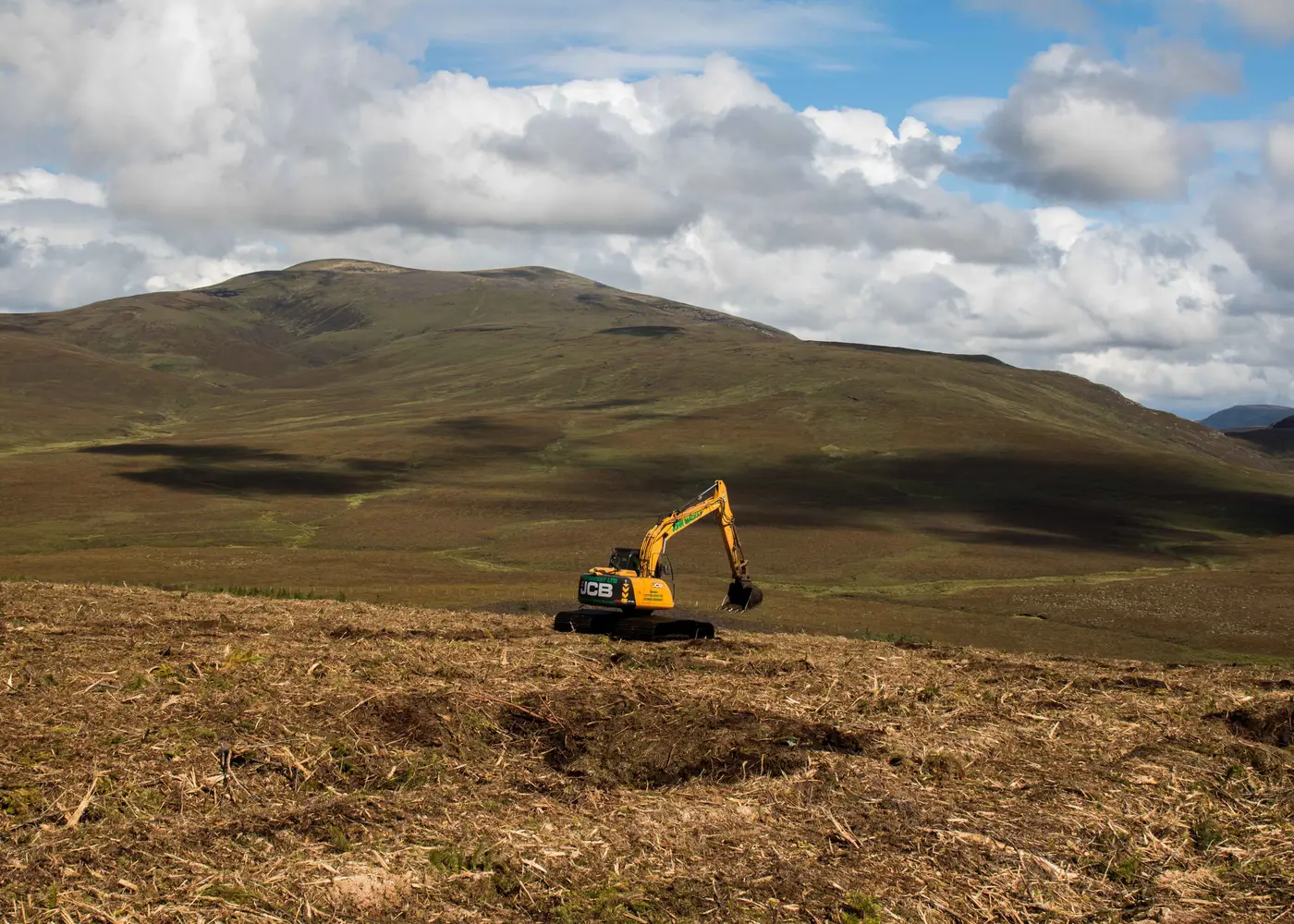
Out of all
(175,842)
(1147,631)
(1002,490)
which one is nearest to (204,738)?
(175,842)

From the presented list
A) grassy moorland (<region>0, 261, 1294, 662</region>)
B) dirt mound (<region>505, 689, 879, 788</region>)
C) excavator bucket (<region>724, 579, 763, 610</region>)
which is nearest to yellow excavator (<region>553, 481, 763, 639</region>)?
excavator bucket (<region>724, 579, 763, 610</region>)

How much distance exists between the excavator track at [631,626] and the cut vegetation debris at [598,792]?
8130 millimetres

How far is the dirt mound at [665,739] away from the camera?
597 inches

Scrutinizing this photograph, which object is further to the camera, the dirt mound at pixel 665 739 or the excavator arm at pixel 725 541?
the excavator arm at pixel 725 541

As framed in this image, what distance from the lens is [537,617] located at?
3566 centimetres

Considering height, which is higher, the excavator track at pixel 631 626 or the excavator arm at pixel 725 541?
the excavator arm at pixel 725 541

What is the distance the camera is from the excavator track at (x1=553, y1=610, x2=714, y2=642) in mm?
30281

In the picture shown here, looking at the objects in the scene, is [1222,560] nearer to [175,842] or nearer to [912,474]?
[912,474]

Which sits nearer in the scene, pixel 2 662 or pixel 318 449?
pixel 2 662

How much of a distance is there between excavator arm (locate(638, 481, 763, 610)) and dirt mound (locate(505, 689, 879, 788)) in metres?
13.3

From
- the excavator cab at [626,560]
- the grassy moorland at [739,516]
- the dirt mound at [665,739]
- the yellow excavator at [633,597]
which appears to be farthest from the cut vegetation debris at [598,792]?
the grassy moorland at [739,516]

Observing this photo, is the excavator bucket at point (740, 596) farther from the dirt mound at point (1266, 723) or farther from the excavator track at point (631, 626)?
the dirt mound at point (1266, 723)

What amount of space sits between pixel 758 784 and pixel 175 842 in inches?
270

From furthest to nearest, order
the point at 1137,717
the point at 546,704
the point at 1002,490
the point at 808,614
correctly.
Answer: the point at 1002,490 → the point at 808,614 → the point at 1137,717 → the point at 546,704
